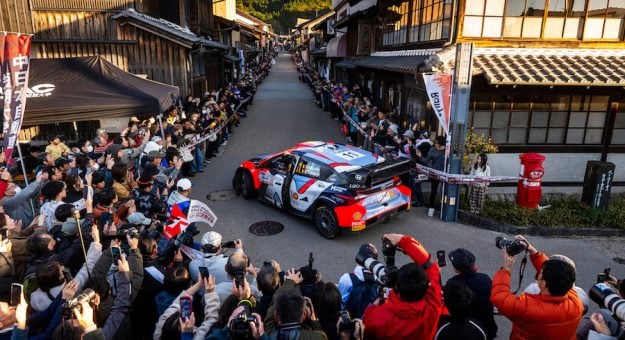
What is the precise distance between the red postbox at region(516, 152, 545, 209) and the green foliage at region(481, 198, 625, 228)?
0.66 ft

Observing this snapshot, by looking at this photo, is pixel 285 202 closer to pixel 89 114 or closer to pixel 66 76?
pixel 89 114

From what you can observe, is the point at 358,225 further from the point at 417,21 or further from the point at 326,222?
the point at 417,21

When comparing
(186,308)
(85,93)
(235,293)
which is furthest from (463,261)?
(85,93)

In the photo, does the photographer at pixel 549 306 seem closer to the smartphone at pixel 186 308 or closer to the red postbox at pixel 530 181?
the smartphone at pixel 186 308

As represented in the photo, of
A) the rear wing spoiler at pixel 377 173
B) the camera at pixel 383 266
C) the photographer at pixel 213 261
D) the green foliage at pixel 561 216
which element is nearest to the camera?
the camera at pixel 383 266

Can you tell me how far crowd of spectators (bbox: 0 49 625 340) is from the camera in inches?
118

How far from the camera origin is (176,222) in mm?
5715

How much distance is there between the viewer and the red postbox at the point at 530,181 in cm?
848

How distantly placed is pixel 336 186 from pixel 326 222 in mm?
780

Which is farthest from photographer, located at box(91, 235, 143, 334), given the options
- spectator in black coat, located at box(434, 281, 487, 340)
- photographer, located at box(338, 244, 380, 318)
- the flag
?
spectator in black coat, located at box(434, 281, 487, 340)

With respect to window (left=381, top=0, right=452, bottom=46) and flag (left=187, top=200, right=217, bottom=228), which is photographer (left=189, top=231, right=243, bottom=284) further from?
window (left=381, top=0, right=452, bottom=46)

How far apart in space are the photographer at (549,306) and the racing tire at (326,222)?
4.55 metres

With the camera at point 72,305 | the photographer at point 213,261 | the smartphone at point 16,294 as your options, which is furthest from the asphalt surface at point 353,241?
the smartphone at point 16,294

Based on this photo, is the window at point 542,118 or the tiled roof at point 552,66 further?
the window at point 542,118
